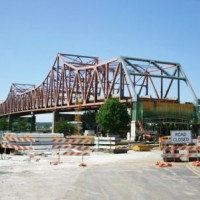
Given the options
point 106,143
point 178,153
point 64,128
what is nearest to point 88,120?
point 64,128

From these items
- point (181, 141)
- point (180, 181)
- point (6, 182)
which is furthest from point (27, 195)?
point (181, 141)

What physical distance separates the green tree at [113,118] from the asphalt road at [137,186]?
6662 cm

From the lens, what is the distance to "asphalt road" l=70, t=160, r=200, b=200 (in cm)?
1167

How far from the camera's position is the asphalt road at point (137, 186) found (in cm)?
1167

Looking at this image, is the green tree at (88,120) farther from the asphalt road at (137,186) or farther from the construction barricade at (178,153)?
the asphalt road at (137,186)

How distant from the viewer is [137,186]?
13703 mm

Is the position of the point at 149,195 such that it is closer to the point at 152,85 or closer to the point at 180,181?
the point at 180,181

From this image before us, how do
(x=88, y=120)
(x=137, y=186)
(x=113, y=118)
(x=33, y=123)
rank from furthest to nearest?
(x=33, y=123) → (x=88, y=120) → (x=113, y=118) → (x=137, y=186)

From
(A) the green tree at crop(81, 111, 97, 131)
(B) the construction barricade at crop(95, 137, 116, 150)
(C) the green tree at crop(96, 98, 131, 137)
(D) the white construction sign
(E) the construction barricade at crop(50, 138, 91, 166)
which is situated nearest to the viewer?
(E) the construction barricade at crop(50, 138, 91, 166)

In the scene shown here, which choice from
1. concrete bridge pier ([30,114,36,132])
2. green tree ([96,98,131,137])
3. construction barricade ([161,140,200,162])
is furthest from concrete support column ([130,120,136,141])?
concrete bridge pier ([30,114,36,132])

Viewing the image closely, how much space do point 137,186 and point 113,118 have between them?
234 ft

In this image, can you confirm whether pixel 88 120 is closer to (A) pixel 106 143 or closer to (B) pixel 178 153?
(A) pixel 106 143

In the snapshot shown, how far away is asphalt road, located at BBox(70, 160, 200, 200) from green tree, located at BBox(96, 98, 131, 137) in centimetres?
6662

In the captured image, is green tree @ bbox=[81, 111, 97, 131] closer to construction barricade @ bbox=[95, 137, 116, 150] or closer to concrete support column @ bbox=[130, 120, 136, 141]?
concrete support column @ bbox=[130, 120, 136, 141]
